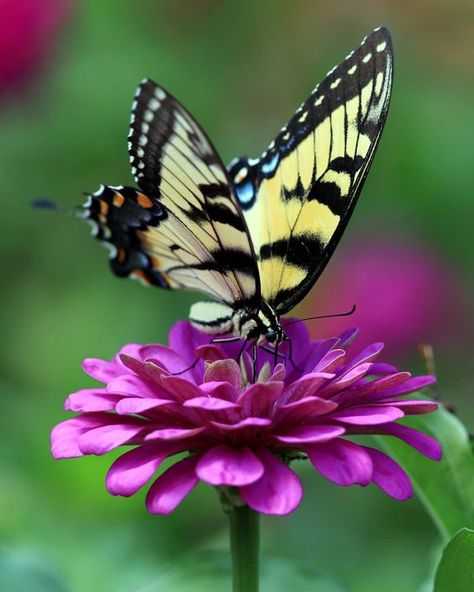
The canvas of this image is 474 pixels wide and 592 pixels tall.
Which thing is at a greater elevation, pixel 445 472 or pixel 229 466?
pixel 229 466

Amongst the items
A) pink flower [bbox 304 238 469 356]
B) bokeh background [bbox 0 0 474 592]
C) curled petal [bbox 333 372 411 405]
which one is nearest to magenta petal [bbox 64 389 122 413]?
curled petal [bbox 333 372 411 405]

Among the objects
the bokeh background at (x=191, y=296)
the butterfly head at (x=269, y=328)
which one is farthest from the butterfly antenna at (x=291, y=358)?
the bokeh background at (x=191, y=296)

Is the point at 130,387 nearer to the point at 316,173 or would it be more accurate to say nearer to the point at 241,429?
the point at 241,429

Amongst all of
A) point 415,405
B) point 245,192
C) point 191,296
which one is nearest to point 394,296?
point 191,296

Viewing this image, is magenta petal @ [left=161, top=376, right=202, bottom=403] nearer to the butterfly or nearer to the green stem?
the green stem

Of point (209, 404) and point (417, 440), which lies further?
point (417, 440)

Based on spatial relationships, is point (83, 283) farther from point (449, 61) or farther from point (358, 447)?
point (358, 447)
